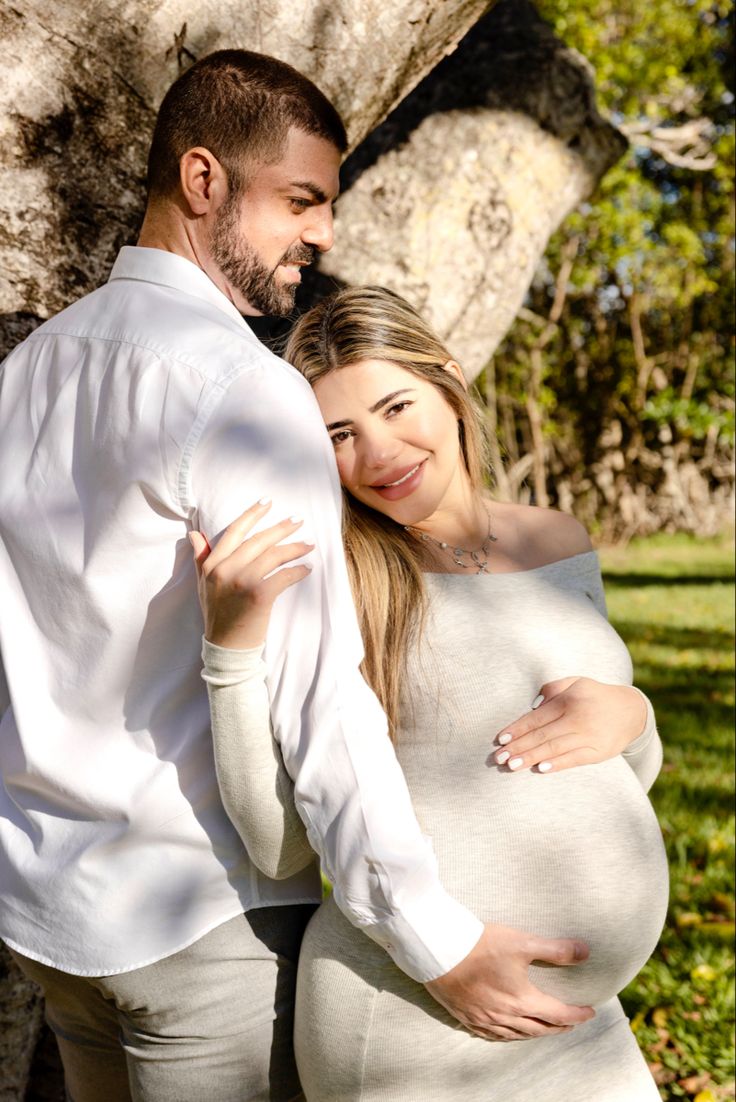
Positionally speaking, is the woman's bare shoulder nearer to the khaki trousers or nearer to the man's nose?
the man's nose

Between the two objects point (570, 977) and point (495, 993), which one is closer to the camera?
point (495, 993)

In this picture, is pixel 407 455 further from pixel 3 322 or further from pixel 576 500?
pixel 576 500

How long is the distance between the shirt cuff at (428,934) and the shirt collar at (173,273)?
0.95 m

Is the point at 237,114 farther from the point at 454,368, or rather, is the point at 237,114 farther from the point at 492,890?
the point at 492,890

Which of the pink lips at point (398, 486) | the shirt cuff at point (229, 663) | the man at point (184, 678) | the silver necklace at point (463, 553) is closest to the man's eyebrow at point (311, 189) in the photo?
the man at point (184, 678)

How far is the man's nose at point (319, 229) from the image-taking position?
1.95 m

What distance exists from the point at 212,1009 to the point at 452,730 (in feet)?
2.01

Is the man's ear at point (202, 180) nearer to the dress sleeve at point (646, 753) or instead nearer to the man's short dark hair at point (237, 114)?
the man's short dark hair at point (237, 114)

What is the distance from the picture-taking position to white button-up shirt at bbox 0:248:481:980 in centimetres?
161

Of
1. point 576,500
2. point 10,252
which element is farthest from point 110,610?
point 576,500

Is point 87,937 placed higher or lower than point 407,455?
lower

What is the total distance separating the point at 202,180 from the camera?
1.88 m

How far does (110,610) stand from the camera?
1.67 m

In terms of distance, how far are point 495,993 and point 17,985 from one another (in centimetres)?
141
